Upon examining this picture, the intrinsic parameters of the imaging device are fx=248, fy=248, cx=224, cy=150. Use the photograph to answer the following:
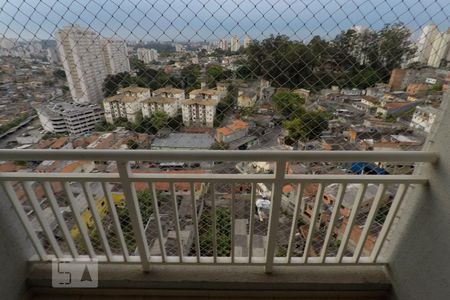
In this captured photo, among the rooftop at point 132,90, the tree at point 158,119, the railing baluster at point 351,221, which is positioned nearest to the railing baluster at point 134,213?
the tree at point 158,119

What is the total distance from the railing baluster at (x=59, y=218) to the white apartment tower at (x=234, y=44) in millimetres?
1097

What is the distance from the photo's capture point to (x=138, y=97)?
45.8 inches

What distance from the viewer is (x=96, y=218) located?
1.34 meters

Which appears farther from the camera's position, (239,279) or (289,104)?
(239,279)

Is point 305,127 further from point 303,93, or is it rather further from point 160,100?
point 160,100

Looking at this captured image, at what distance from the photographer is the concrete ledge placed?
4.96 ft

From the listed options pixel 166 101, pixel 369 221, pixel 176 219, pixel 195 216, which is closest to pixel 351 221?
pixel 369 221

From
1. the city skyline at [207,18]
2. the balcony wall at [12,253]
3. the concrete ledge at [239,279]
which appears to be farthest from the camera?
the concrete ledge at [239,279]

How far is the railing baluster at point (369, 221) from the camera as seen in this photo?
123cm

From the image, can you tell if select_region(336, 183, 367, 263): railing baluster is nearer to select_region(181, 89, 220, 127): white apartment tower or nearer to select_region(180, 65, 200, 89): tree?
select_region(181, 89, 220, 127): white apartment tower

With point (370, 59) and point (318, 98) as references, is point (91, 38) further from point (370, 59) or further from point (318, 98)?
point (370, 59)

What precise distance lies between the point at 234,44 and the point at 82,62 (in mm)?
699

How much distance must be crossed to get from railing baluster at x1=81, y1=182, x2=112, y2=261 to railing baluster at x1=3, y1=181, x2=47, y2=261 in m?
0.36

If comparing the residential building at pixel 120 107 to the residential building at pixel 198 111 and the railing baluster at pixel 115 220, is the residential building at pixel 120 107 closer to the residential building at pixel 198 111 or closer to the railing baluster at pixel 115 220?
the residential building at pixel 198 111
